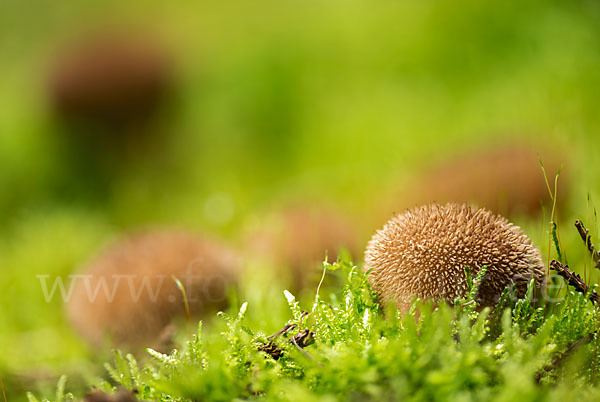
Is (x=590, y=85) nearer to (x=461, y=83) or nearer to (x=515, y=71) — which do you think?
(x=515, y=71)

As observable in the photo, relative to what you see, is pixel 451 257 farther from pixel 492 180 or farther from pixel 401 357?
pixel 492 180

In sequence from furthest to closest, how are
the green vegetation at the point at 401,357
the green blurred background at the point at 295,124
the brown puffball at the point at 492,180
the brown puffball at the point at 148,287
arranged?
1. the green blurred background at the point at 295,124
2. the brown puffball at the point at 492,180
3. the brown puffball at the point at 148,287
4. the green vegetation at the point at 401,357

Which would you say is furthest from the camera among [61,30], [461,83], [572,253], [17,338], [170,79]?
[61,30]

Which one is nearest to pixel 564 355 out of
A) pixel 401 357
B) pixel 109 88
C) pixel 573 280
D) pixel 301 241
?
pixel 573 280

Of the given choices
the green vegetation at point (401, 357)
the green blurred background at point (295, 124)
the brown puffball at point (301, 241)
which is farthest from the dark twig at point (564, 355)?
the brown puffball at point (301, 241)

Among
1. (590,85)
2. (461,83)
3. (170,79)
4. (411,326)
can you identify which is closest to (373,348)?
(411,326)

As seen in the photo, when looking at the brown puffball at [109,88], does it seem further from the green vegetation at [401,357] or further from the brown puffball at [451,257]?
the brown puffball at [451,257]

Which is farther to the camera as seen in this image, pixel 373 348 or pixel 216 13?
pixel 216 13
